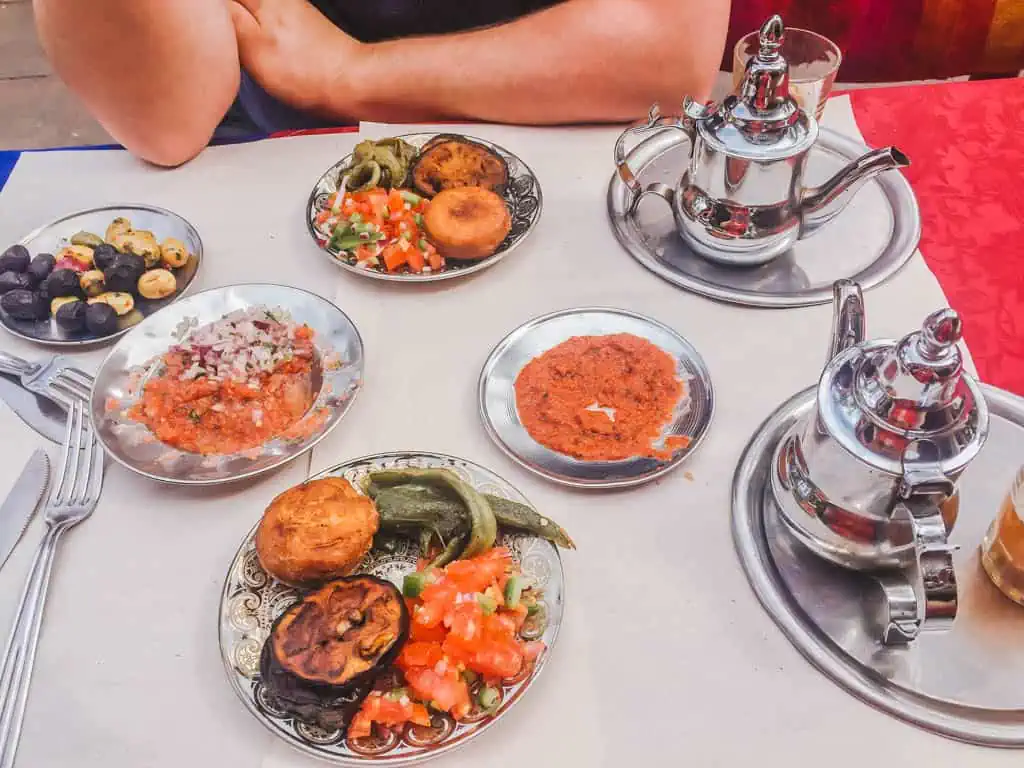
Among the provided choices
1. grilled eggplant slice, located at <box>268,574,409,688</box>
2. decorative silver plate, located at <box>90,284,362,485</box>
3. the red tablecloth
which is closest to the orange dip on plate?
decorative silver plate, located at <box>90,284,362,485</box>

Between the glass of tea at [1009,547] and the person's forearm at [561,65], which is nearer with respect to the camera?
the glass of tea at [1009,547]

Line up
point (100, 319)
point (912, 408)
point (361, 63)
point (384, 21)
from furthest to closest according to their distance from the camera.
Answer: point (384, 21) → point (361, 63) → point (100, 319) → point (912, 408)

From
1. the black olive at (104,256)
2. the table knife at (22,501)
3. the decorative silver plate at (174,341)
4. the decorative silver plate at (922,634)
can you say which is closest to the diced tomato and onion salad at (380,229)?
the decorative silver plate at (174,341)

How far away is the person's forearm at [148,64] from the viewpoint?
1.38 meters

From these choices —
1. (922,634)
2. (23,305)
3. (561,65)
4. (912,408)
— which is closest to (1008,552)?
(922,634)

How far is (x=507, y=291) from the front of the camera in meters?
1.31

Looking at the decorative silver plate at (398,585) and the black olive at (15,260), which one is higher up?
the black olive at (15,260)

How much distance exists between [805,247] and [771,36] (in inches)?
15.1

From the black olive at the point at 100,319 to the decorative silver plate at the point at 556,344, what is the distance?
1.95 ft

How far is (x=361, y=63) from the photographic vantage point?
1.62m

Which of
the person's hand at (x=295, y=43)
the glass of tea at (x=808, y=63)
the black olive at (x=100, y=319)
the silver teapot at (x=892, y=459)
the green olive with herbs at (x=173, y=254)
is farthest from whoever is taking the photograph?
the person's hand at (x=295, y=43)

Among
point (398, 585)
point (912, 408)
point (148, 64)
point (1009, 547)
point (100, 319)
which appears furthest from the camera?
point (148, 64)

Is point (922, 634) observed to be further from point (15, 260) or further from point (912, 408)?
point (15, 260)

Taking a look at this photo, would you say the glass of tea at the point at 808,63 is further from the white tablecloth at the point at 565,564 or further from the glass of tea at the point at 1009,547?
the glass of tea at the point at 1009,547
